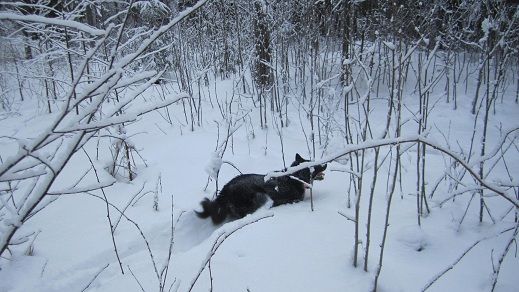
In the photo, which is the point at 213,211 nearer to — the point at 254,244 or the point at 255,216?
the point at 254,244

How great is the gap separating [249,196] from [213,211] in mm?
362

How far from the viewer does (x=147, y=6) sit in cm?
760

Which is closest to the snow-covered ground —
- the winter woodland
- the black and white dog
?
the winter woodland

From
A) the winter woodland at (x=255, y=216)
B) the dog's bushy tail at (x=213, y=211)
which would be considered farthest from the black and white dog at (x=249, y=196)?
the winter woodland at (x=255, y=216)

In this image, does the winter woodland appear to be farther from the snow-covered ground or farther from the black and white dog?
the black and white dog

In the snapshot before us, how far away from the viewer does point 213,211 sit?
107 inches

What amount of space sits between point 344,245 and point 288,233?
39 cm

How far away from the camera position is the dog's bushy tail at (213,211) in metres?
2.69

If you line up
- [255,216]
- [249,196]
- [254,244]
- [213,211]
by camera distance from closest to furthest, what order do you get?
[255,216] → [254,244] → [213,211] → [249,196]

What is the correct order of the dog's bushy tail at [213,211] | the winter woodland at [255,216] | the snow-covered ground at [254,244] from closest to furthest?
the winter woodland at [255,216], the snow-covered ground at [254,244], the dog's bushy tail at [213,211]

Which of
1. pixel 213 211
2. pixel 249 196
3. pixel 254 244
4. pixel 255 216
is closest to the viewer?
pixel 255 216

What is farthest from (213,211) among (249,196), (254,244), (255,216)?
(255,216)

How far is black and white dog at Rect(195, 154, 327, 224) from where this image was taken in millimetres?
2730

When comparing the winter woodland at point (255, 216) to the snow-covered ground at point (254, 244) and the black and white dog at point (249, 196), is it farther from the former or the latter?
the black and white dog at point (249, 196)
